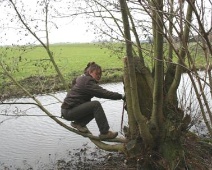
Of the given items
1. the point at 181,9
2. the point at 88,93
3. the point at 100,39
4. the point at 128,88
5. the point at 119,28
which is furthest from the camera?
the point at 100,39

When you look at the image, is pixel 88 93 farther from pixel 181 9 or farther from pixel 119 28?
pixel 181 9

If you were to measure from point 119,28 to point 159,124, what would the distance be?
7.53 feet

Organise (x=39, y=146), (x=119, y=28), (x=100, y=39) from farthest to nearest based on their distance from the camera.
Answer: (x=39, y=146) < (x=100, y=39) < (x=119, y=28)

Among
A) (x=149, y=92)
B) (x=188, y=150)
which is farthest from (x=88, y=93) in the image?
(x=188, y=150)

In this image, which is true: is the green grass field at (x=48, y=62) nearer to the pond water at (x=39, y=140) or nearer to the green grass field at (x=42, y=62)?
the green grass field at (x=42, y=62)

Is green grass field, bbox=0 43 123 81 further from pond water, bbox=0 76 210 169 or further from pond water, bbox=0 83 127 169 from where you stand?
pond water, bbox=0 76 210 169

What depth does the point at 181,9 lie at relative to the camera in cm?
197

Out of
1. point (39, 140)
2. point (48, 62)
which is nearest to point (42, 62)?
point (39, 140)

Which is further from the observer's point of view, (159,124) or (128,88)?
(159,124)

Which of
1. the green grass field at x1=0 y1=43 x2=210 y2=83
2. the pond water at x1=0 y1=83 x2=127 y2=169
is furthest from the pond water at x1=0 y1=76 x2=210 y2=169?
the green grass field at x1=0 y1=43 x2=210 y2=83

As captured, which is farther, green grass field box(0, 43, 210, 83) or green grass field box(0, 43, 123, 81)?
green grass field box(0, 43, 123, 81)

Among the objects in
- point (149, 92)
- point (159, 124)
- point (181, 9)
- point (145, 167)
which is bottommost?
point (145, 167)

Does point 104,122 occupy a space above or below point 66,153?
above

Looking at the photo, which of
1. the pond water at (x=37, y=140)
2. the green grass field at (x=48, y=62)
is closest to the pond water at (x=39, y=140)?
the pond water at (x=37, y=140)
